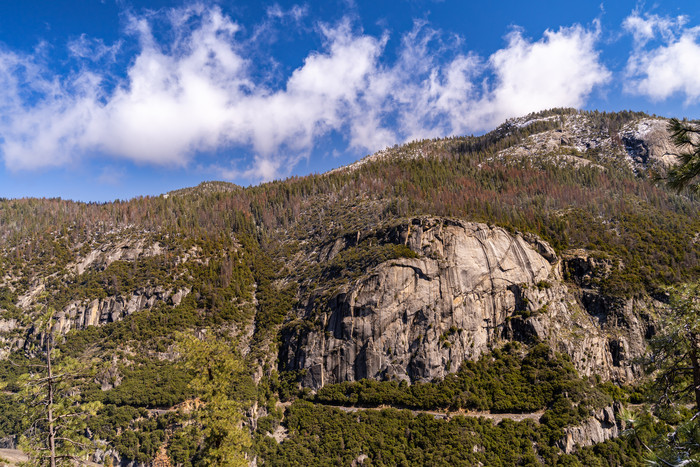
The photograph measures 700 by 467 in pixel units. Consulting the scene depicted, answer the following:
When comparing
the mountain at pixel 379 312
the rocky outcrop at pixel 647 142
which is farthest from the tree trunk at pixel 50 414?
the rocky outcrop at pixel 647 142

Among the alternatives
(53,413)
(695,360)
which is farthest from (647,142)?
(53,413)

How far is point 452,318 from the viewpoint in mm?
78062

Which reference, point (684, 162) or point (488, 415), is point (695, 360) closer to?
point (684, 162)

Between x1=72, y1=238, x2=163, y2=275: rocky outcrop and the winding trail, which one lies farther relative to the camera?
x1=72, y1=238, x2=163, y2=275: rocky outcrop

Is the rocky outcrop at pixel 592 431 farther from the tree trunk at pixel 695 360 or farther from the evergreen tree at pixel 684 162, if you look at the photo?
the evergreen tree at pixel 684 162

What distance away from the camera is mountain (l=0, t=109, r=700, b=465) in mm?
59781

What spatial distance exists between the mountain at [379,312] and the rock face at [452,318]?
1.25 feet

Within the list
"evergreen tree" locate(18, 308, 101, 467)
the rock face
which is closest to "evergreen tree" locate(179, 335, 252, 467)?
"evergreen tree" locate(18, 308, 101, 467)

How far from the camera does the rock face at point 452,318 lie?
243ft

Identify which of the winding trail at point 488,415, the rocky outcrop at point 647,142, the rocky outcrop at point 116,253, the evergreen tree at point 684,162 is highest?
the rocky outcrop at point 647,142

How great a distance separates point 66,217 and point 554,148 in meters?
229

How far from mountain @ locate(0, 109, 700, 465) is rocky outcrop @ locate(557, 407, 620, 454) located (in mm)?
205

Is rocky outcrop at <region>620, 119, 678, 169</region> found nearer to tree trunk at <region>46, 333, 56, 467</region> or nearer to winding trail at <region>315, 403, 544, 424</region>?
winding trail at <region>315, 403, 544, 424</region>

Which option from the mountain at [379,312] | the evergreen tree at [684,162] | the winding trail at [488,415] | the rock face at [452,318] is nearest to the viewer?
the evergreen tree at [684,162]
